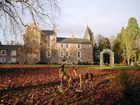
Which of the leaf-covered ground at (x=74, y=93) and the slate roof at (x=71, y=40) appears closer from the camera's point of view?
the leaf-covered ground at (x=74, y=93)

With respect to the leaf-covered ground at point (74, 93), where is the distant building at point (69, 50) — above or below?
above

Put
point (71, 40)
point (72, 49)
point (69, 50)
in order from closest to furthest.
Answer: point (72, 49)
point (69, 50)
point (71, 40)

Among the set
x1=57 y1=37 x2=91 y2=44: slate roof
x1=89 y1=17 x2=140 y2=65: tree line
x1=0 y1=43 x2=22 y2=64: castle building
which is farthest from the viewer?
x1=57 y1=37 x2=91 y2=44: slate roof

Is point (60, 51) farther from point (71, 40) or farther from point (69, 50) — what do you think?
point (71, 40)

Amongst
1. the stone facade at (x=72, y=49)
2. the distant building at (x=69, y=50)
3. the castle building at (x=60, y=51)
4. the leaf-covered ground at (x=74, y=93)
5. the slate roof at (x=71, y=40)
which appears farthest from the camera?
the slate roof at (x=71, y=40)

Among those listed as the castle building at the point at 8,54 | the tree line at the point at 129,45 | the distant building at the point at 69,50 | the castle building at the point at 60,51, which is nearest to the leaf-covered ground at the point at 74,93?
the tree line at the point at 129,45

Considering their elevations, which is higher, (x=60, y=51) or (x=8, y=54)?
(x=60, y=51)

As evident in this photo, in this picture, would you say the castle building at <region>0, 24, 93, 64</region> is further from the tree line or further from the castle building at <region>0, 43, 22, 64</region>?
the tree line

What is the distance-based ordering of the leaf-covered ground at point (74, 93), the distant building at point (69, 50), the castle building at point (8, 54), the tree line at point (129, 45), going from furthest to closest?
the castle building at point (8, 54) < the distant building at point (69, 50) < the tree line at point (129, 45) < the leaf-covered ground at point (74, 93)

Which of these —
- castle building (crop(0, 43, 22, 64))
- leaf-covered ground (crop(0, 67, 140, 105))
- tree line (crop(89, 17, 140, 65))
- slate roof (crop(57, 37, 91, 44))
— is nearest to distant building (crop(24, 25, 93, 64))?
slate roof (crop(57, 37, 91, 44))

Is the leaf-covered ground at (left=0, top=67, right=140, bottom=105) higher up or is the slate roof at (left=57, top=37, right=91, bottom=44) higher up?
the slate roof at (left=57, top=37, right=91, bottom=44)

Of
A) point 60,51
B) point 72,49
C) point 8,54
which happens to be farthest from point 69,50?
point 8,54

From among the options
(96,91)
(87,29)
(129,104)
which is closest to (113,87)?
(96,91)

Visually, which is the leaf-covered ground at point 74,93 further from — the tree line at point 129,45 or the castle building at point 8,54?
the castle building at point 8,54
